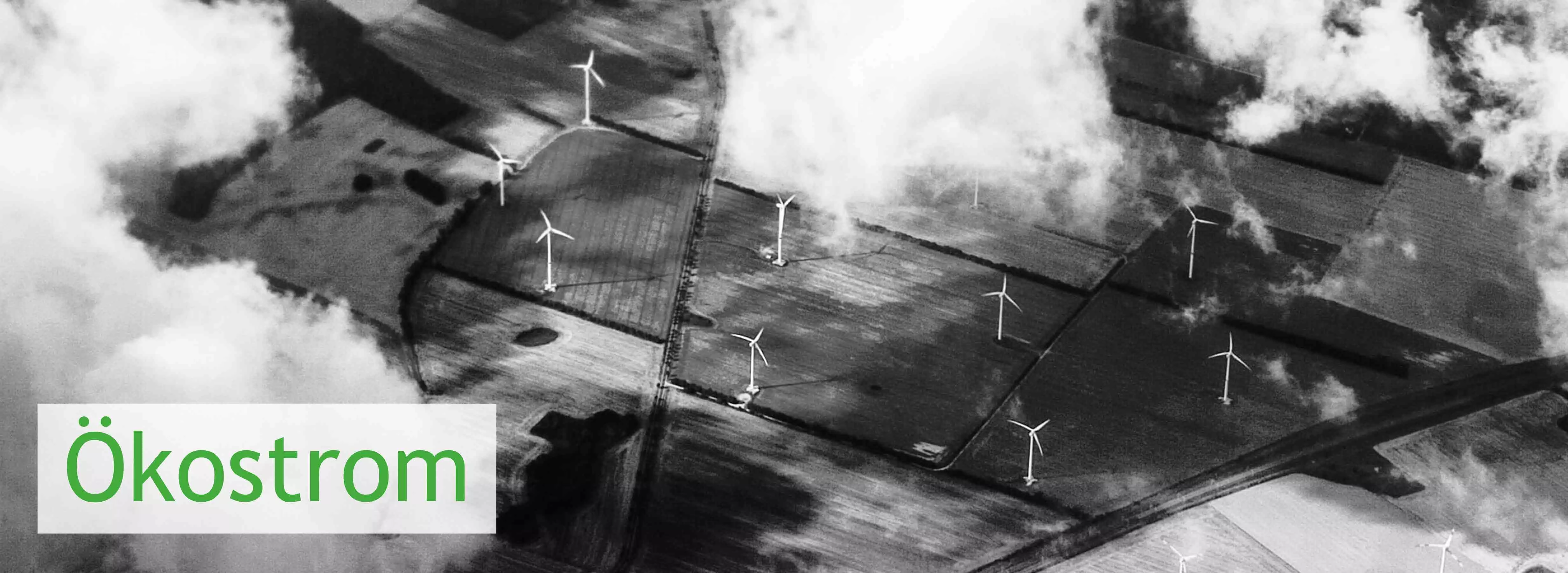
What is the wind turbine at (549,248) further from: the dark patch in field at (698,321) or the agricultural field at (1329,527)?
the agricultural field at (1329,527)

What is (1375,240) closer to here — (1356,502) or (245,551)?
(1356,502)

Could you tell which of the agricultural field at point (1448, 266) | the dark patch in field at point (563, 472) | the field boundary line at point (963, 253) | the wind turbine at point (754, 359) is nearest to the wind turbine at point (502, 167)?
the field boundary line at point (963, 253)

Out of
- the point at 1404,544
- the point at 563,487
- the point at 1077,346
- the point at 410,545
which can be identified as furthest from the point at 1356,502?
the point at 410,545

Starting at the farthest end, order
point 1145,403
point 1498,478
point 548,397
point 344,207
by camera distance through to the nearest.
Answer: point 344,207
point 1145,403
point 548,397
point 1498,478

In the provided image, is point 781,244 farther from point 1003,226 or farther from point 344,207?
point 344,207

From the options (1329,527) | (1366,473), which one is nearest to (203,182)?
(1329,527)
